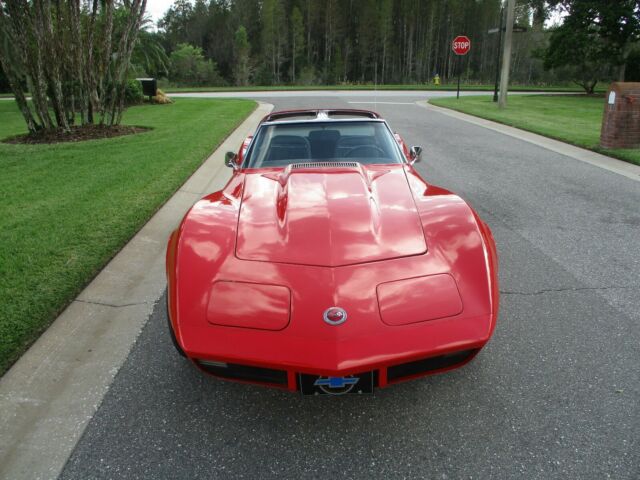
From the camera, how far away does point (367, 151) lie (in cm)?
396

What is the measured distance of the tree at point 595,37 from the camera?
1002 inches

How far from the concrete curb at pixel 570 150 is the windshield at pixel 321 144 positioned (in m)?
5.13

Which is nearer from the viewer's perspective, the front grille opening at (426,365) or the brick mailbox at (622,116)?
the front grille opening at (426,365)

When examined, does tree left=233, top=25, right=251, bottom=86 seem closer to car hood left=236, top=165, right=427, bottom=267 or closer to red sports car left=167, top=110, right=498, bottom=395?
car hood left=236, top=165, right=427, bottom=267

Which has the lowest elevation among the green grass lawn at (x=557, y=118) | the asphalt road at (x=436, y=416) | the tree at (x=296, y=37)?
the asphalt road at (x=436, y=416)

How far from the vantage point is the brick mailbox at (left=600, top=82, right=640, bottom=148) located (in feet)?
29.1

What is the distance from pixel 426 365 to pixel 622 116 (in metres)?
9.15

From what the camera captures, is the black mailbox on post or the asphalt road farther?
the black mailbox on post

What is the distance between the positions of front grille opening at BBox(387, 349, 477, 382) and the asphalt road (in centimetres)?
28

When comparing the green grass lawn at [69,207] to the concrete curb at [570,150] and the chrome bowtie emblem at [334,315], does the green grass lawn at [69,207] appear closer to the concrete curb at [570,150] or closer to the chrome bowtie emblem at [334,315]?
the chrome bowtie emblem at [334,315]

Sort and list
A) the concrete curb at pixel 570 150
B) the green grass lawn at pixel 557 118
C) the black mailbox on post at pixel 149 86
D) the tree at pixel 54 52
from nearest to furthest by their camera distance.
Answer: the concrete curb at pixel 570 150 → the tree at pixel 54 52 → the green grass lawn at pixel 557 118 → the black mailbox on post at pixel 149 86

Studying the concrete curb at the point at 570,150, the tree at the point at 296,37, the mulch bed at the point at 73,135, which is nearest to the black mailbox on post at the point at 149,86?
the mulch bed at the point at 73,135

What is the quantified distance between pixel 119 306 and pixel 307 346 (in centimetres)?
190

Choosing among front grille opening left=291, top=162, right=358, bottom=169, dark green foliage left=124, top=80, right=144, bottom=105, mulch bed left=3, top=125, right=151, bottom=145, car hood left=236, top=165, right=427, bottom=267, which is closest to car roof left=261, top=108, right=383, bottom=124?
front grille opening left=291, top=162, right=358, bottom=169
